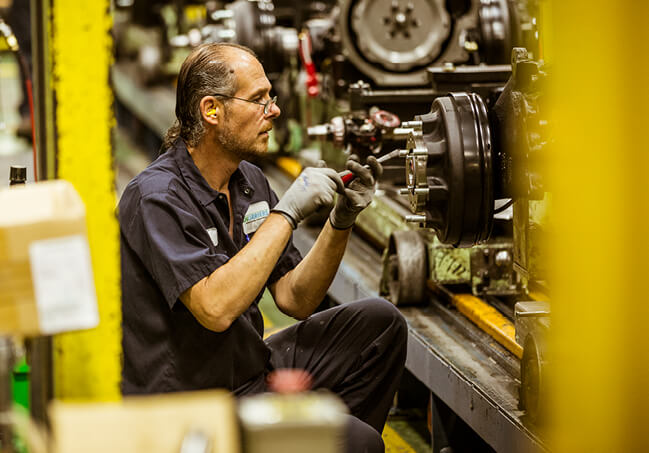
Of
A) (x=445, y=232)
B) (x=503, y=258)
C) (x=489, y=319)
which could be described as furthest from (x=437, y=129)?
(x=503, y=258)

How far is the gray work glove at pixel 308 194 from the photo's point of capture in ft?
7.82

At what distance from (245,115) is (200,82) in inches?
6.2

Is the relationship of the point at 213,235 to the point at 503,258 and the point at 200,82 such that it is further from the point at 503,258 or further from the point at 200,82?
the point at 503,258

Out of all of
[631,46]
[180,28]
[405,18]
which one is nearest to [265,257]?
[631,46]

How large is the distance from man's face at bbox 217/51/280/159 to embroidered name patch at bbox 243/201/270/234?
147mm

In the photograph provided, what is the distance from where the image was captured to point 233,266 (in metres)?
2.22

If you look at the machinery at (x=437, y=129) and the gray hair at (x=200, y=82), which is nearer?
the machinery at (x=437, y=129)

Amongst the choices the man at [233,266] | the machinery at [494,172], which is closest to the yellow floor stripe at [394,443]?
the man at [233,266]

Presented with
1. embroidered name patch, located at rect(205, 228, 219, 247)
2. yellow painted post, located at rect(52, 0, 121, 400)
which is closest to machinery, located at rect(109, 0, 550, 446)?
embroidered name patch, located at rect(205, 228, 219, 247)

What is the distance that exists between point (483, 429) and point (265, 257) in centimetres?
86

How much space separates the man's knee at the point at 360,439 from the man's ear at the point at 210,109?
92 centimetres

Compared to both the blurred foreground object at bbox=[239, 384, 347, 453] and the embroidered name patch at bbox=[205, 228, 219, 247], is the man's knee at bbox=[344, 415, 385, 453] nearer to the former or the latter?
the embroidered name patch at bbox=[205, 228, 219, 247]

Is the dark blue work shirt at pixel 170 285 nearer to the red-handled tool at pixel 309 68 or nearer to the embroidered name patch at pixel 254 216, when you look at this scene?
the embroidered name patch at pixel 254 216

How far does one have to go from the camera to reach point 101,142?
163 centimetres
